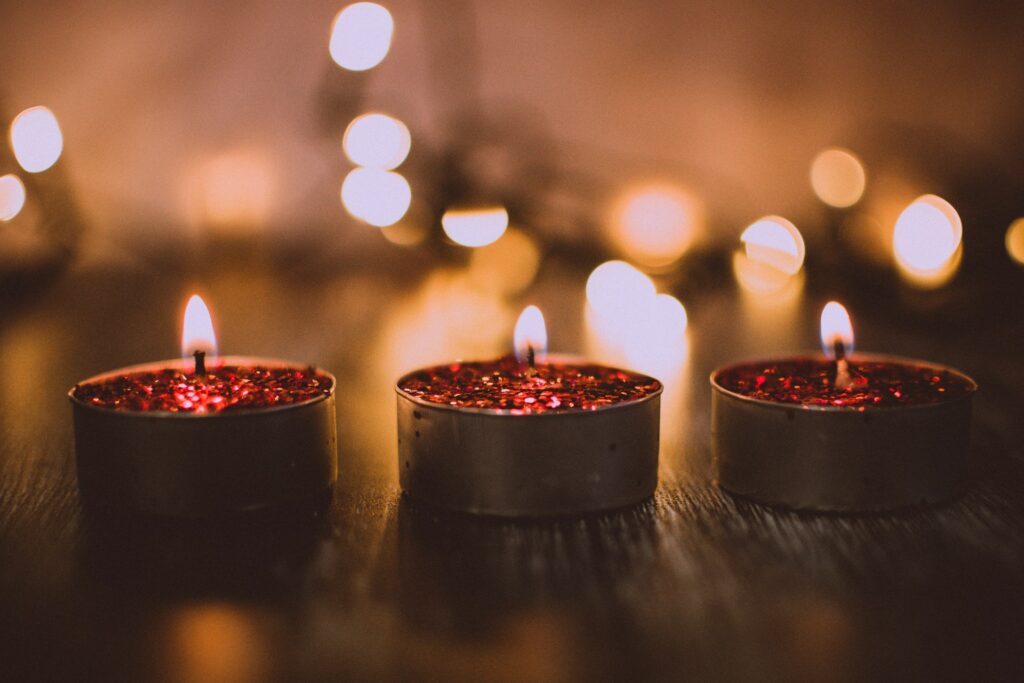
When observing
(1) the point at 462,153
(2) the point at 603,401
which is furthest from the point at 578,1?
(2) the point at 603,401

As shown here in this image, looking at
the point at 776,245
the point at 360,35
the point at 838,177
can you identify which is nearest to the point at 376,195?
the point at 360,35

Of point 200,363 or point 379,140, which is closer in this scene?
point 200,363

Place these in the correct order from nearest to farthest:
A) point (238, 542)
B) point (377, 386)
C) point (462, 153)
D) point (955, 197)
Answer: point (238, 542)
point (377, 386)
point (955, 197)
point (462, 153)

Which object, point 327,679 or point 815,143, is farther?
point 815,143

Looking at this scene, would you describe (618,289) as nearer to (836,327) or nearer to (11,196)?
(836,327)

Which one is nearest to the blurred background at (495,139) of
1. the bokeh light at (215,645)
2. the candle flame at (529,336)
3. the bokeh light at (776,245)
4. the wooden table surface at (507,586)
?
the bokeh light at (776,245)

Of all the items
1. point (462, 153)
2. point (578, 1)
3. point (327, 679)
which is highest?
point (578, 1)

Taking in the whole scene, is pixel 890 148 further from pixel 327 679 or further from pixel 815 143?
pixel 327 679
